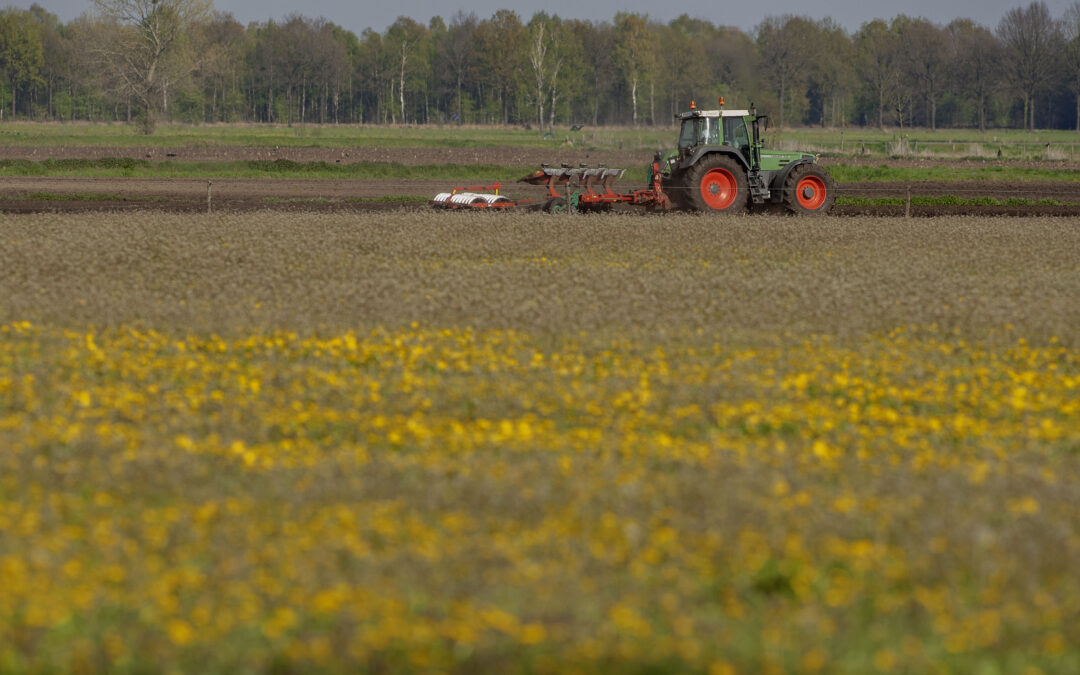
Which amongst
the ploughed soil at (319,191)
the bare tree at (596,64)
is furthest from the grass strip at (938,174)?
the bare tree at (596,64)

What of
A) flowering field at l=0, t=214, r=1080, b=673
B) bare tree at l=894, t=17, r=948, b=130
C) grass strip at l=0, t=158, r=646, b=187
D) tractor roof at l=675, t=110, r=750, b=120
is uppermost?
bare tree at l=894, t=17, r=948, b=130

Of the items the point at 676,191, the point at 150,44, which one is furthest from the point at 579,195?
the point at 150,44

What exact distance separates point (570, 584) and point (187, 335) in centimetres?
900

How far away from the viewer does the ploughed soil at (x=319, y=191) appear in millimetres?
32875

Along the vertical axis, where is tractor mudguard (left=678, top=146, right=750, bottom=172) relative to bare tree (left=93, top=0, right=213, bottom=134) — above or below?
below

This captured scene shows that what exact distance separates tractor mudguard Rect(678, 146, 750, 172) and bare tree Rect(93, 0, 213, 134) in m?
58.3

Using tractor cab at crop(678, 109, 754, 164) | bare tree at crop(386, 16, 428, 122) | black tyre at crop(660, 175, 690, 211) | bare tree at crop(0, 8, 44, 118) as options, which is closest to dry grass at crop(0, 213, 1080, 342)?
black tyre at crop(660, 175, 690, 211)

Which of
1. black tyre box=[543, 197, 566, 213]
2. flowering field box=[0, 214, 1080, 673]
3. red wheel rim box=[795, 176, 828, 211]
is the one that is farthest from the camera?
red wheel rim box=[795, 176, 828, 211]

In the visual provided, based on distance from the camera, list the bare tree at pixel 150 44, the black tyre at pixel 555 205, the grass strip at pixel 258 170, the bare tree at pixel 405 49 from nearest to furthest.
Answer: the black tyre at pixel 555 205
the grass strip at pixel 258 170
the bare tree at pixel 150 44
the bare tree at pixel 405 49

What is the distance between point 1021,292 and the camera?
17.7 m

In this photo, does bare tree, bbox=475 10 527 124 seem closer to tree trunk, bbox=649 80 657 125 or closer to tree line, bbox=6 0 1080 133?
tree line, bbox=6 0 1080 133

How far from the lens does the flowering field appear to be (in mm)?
5496

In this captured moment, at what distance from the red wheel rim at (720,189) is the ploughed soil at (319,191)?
4.38m

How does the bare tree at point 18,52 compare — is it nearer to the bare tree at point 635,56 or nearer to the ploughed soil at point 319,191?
the bare tree at point 635,56
